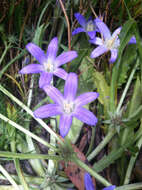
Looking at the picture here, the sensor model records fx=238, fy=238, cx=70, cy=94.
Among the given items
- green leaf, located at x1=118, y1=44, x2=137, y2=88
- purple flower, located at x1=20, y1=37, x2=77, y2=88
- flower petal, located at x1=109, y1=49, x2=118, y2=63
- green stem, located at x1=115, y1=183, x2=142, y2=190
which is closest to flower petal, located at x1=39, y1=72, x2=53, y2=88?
purple flower, located at x1=20, y1=37, x2=77, y2=88

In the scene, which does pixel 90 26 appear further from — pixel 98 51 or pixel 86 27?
pixel 98 51

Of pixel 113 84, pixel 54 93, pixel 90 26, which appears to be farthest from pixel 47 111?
pixel 90 26

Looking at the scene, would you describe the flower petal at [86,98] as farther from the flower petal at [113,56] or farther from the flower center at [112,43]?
the flower center at [112,43]

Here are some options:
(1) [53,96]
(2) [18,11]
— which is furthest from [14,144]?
(2) [18,11]

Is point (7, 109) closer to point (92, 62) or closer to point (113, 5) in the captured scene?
point (92, 62)

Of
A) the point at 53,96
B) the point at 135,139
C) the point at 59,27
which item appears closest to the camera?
the point at 53,96

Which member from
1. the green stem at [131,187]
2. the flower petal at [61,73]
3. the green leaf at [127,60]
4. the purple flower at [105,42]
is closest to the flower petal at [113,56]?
the purple flower at [105,42]

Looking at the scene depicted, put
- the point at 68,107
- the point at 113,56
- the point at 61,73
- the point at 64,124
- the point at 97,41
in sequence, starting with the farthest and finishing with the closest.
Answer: the point at 97,41
the point at 113,56
the point at 61,73
the point at 68,107
the point at 64,124
